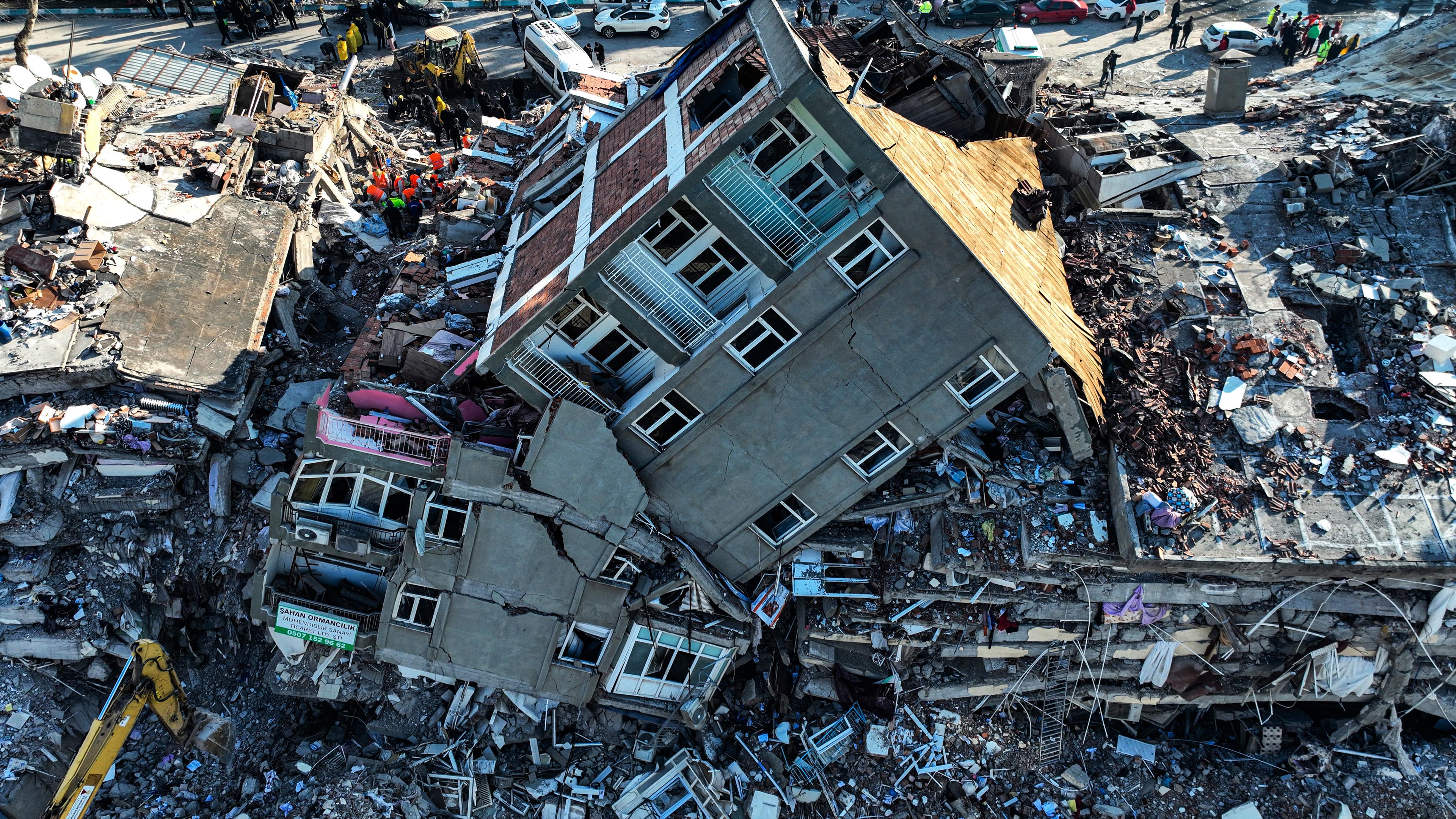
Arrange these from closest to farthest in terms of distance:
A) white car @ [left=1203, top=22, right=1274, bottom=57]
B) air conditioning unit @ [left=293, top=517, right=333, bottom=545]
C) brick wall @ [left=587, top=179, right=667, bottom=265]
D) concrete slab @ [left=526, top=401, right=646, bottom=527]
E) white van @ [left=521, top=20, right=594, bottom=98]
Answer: brick wall @ [left=587, top=179, right=667, bottom=265], concrete slab @ [left=526, top=401, right=646, bottom=527], air conditioning unit @ [left=293, top=517, right=333, bottom=545], white van @ [left=521, top=20, right=594, bottom=98], white car @ [left=1203, top=22, right=1274, bottom=57]

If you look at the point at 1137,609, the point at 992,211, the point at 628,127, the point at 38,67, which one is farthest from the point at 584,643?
the point at 38,67

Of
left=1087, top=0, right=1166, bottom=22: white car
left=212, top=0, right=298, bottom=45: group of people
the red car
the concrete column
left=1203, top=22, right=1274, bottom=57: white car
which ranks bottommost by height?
left=1203, top=22, right=1274, bottom=57: white car

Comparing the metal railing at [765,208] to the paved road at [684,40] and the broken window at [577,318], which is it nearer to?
the broken window at [577,318]

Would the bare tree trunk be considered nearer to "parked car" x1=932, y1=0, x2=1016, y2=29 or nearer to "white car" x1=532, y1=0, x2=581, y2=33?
"white car" x1=532, y1=0, x2=581, y2=33

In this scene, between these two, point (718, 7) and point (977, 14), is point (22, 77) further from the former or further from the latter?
point (977, 14)

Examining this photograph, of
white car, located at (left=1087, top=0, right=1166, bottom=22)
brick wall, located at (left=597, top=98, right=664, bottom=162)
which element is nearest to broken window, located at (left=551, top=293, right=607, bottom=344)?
brick wall, located at (left=597, top=98, right=664, bottom=162)
